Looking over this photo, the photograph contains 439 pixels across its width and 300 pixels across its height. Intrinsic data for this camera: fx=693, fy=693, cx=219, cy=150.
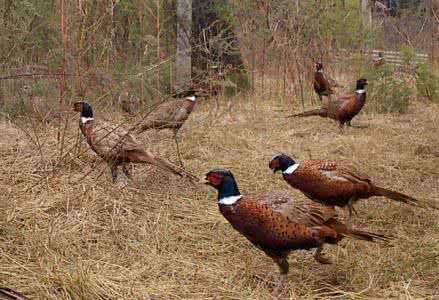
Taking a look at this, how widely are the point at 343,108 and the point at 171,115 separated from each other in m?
2.42

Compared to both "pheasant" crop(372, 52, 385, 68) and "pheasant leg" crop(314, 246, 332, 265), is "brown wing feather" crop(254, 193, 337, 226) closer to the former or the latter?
"pheasant leg" crop(314, 246, 332, 265)

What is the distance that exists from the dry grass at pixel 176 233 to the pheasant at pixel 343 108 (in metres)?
1.17

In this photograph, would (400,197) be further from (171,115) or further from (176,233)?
(171,115)

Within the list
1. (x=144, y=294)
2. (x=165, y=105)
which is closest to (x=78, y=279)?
(x=144, y=294)

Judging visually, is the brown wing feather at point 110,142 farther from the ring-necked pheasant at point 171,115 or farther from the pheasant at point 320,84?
the pheasant at point 320,84

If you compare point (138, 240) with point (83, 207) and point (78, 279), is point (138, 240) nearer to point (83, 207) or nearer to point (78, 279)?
point (83, 207)

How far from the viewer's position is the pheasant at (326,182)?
4.82 metres

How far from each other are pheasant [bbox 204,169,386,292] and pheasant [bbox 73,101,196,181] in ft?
5.13

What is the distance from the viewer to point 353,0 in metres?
12.6

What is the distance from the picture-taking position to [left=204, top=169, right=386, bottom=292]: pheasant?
3.90 meters

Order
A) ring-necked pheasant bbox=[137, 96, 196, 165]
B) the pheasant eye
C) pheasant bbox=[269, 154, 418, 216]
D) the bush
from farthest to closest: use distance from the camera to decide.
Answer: the bush
ring-necked pheasant bbox=[137, 96, 196, 165]
pheasant bbox=[269, 154, 418, 216]
the pheasant eye

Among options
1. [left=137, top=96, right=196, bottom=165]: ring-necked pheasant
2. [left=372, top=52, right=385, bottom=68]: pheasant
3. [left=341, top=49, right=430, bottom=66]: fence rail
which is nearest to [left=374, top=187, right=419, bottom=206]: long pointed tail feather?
[left=137, top=96, right=196, bottom=165]: ring-necked pheasant

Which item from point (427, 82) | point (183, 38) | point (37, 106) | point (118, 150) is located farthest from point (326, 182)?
point (427, 82)

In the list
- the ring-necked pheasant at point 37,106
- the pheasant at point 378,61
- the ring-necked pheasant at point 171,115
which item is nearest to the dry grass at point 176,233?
the ring-necked pheasant at point 171,115
